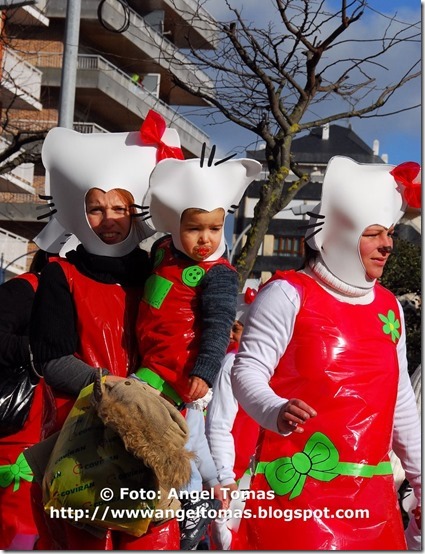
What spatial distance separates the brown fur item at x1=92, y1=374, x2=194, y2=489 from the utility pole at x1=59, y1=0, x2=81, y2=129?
1019cm

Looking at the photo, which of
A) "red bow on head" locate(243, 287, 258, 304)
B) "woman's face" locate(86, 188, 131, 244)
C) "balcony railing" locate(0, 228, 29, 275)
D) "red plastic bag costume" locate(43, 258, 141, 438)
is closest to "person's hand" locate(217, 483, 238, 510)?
"red plastic bag costume" locate(43, 258, 141, 438)

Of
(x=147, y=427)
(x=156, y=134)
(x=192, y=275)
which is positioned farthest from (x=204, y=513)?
(x=156, y=134)

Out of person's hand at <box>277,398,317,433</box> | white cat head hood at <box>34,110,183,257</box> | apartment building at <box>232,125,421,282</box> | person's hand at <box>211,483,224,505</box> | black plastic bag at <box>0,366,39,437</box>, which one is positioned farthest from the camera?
apartment building at <box>232,125,421,282</box>

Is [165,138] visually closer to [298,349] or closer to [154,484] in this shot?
[298,349]

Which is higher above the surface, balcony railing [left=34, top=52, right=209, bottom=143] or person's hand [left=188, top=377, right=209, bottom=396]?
balcony railing [left=34, top=52, right=209, bottom=143]

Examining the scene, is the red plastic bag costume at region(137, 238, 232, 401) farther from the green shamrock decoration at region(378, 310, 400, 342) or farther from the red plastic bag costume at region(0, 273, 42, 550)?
the red plastic bag costume at region(0, 273, 42, 550)

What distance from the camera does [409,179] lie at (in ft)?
19.8

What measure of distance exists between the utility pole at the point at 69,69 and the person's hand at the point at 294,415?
9986 millimetres

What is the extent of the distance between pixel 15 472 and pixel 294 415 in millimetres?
2743

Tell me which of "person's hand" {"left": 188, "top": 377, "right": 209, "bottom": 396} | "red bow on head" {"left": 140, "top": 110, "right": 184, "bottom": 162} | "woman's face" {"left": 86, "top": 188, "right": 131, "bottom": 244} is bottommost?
"person's hand" {"left": 188, "top": 377, "right": 209, "bottom": 396}

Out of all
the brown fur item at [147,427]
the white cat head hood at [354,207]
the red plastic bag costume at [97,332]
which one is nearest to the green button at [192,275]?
the red plastic bag costume at [97,332]

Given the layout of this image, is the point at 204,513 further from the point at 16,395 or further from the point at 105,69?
the point at 105,69

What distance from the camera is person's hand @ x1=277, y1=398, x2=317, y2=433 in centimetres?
510

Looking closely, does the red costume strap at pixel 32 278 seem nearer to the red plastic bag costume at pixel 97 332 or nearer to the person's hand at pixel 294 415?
the red plastic bag costume at pixel 97 332
